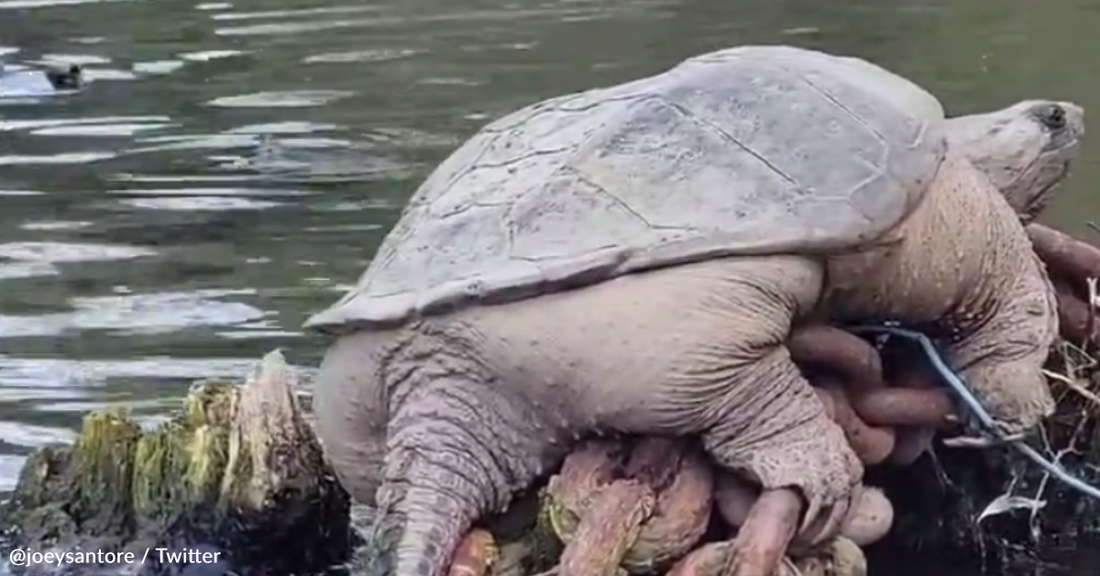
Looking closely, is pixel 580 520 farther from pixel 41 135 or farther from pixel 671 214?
pixel 41 135

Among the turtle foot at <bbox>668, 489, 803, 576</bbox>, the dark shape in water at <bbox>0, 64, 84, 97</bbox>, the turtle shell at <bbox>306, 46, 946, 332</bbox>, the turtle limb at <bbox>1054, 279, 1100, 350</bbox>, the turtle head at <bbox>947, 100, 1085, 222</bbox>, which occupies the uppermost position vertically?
the turtle shell at <bbox>306, 46, 946, 332</bbox>

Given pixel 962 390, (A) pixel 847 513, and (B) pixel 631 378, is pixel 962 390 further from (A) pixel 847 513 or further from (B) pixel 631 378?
(B) pixel 631 378

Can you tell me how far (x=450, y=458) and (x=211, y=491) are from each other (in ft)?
4.11

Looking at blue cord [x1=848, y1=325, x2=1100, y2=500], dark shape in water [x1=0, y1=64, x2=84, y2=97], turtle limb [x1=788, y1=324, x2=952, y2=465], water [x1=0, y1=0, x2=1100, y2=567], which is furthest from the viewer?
dark shape in water [x1=0, y1=64, x2=84, y2=97]

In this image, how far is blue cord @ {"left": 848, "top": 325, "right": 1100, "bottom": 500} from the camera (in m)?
5.52

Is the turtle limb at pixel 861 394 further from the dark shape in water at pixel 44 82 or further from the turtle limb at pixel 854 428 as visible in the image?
the dark shape in water at pixel 44 82

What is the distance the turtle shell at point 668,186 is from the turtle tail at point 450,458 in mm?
217

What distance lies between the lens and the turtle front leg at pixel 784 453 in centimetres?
504

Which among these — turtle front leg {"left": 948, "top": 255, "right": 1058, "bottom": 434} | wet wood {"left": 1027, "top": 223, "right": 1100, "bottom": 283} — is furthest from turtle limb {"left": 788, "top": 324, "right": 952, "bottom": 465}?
wet wood {"left": 1027, "top": 223, "right": 1100, "bottom": 283}

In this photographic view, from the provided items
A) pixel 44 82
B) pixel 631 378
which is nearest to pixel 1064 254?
pixel 631 378

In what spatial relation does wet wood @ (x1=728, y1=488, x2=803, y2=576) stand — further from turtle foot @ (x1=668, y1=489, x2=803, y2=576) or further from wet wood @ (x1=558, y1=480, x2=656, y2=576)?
wet wood @ (x1=558, y1=480, x2=656, y2=576)

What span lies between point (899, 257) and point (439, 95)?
35.2 ft

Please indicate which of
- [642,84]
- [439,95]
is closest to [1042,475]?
[642,84]

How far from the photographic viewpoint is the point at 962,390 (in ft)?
18.1
